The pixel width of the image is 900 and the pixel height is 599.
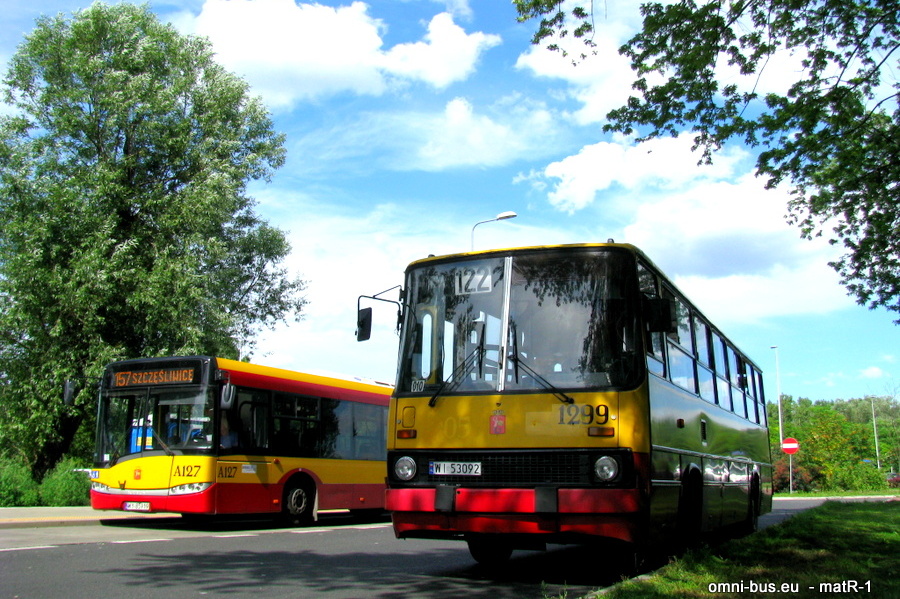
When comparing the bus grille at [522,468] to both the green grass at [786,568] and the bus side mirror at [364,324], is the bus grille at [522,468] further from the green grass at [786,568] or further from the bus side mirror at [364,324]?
the bus side mirror at [364,324]

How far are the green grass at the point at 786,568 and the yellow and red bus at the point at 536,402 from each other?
510 millimetres

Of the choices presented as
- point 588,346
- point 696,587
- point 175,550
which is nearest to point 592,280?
point 588,346

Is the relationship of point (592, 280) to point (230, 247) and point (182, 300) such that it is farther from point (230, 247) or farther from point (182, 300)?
point (230, 247)

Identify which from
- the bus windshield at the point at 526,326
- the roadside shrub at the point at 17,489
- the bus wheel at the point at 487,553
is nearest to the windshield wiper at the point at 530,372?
the bus windshield at the point at 526,326

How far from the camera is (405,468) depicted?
8719mm

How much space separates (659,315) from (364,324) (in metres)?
3.15

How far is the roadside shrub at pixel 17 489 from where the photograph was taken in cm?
1997

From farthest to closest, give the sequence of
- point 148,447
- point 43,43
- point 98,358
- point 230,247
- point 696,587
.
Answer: point 230,247
point 43,43
point 98,358
point 148,447
point 696,587

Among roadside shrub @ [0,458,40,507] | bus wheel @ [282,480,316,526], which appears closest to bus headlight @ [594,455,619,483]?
bus wheel @ [282,480,316,526]

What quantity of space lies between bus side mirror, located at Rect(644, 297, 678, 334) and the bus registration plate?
2.13 meters

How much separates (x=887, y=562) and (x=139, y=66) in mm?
26117

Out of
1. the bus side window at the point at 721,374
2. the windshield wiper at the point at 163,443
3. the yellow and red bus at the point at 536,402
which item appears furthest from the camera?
the windshield wiper at the point at 163,443

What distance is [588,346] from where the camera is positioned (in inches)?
324

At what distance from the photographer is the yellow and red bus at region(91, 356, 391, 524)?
14.9 metres
